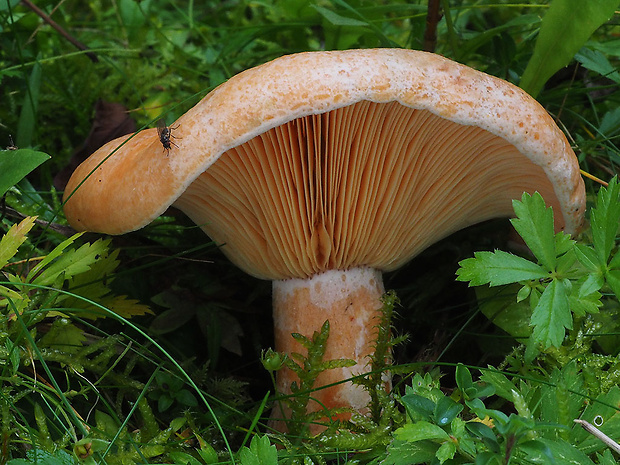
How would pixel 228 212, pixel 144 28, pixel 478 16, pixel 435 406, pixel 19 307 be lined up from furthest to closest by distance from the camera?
pixel 144 28 → pixel 478 16 → pixel 228 212 → pixel 19 307 → pixel 435 406

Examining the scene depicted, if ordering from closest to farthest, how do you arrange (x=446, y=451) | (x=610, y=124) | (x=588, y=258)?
(x=446, y=451) → (x=588, y=258) → (x=610, y=124)

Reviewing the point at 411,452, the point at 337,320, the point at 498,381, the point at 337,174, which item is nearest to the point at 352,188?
the point at 337,174

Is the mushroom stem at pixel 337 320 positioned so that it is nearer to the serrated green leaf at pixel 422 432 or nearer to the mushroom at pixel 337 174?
the mushroom at pixel 337 174

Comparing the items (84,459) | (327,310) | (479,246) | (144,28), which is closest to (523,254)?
(479,246)

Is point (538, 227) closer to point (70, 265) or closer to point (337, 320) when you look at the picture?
point (337, 320)

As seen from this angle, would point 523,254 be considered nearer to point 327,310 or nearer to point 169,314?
point 327,310

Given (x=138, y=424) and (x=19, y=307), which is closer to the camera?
(x=19, y=307)
